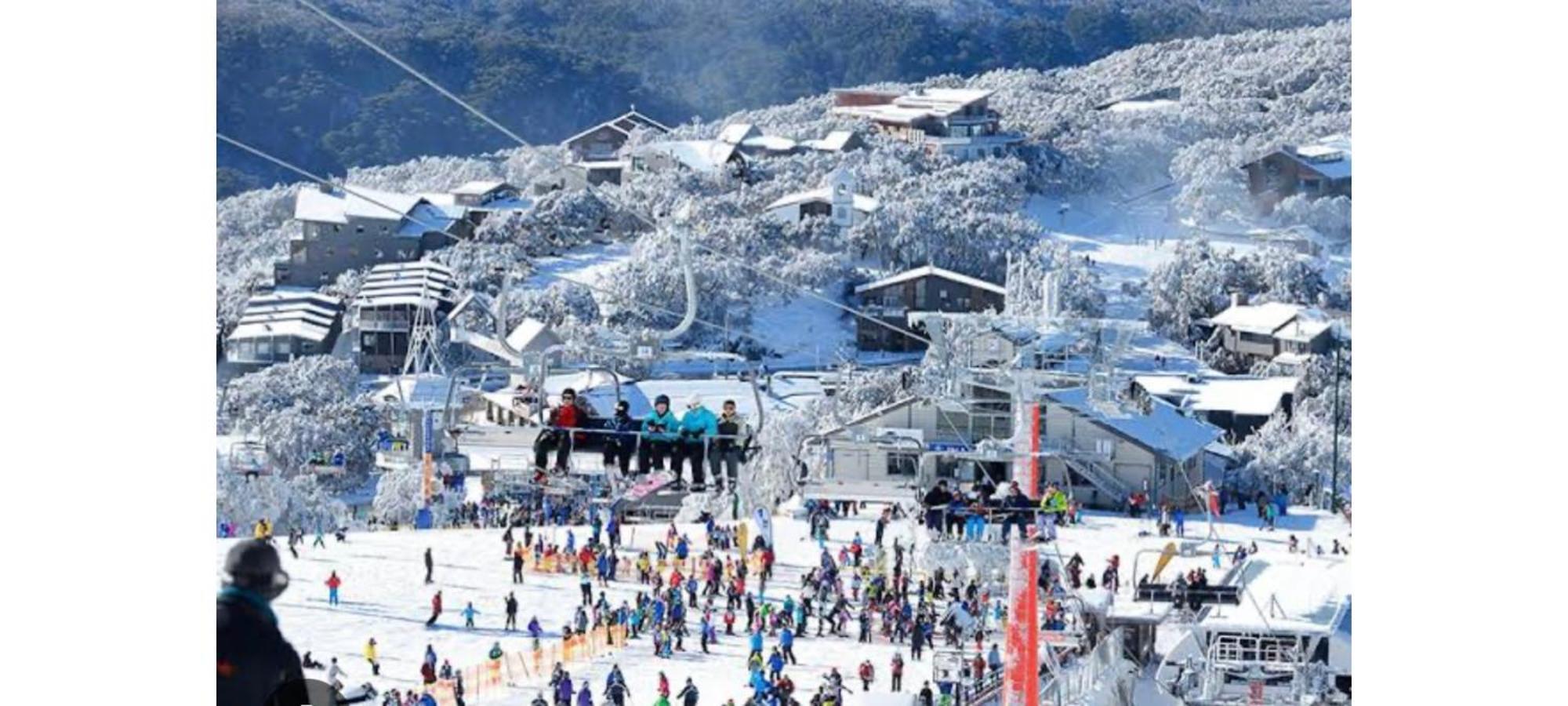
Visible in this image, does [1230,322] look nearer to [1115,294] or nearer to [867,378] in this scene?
[1115,294]

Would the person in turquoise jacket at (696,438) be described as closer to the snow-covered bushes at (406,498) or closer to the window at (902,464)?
the window at (902,464)

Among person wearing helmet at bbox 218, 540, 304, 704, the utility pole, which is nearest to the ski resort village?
the utility pole

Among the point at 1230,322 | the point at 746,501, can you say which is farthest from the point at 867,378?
the point at 1230,322

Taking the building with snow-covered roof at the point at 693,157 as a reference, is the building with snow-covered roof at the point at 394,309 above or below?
below

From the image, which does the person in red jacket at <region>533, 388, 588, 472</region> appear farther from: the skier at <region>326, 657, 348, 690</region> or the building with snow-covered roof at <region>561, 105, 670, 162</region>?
the building with snow-covered roof at <region>561, 105, 670, 162</region>

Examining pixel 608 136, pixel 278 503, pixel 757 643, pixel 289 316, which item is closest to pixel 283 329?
pixel 289 316

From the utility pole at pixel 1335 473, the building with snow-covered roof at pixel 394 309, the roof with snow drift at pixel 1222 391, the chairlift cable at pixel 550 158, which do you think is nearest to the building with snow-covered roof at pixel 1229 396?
the roof with snow drift at pixel 1222 391

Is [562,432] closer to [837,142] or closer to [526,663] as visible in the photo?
[526,663]
